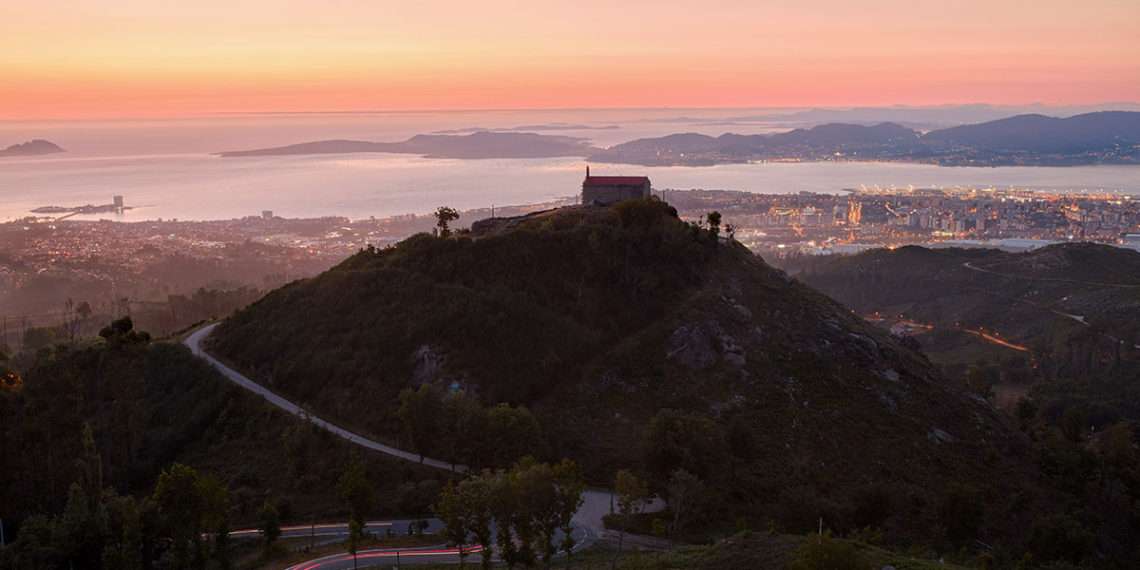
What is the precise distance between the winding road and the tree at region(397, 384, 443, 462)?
1261mm

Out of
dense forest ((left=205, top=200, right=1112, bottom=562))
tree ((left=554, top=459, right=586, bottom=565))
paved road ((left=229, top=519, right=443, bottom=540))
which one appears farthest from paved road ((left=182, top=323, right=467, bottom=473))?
tree ((left=554, top=459, right=586, bottom=565))

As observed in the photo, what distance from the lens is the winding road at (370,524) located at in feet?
101

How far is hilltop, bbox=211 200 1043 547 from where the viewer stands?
40.2 m

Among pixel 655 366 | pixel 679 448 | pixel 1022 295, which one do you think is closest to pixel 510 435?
pixel 679 448

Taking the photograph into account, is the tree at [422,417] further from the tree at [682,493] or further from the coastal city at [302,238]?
the coastal city at [302,238]

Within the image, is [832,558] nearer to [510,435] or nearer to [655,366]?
[510,435]

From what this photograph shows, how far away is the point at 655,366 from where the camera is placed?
51.7m

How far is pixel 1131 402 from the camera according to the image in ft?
241

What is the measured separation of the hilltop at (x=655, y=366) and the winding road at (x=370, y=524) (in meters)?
1.16

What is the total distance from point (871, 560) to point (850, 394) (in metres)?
26.9

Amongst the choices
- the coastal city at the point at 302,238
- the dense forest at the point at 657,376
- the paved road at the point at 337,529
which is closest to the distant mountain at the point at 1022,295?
the coastal city at the point at 302,238

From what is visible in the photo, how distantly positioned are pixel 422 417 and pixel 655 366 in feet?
56.4

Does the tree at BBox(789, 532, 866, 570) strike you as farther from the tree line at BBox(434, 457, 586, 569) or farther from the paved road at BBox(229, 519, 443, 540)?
the paved road at BBox(229, 519, 443, 540)

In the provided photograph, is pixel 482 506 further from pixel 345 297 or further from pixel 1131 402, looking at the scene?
pixel 1131 402
